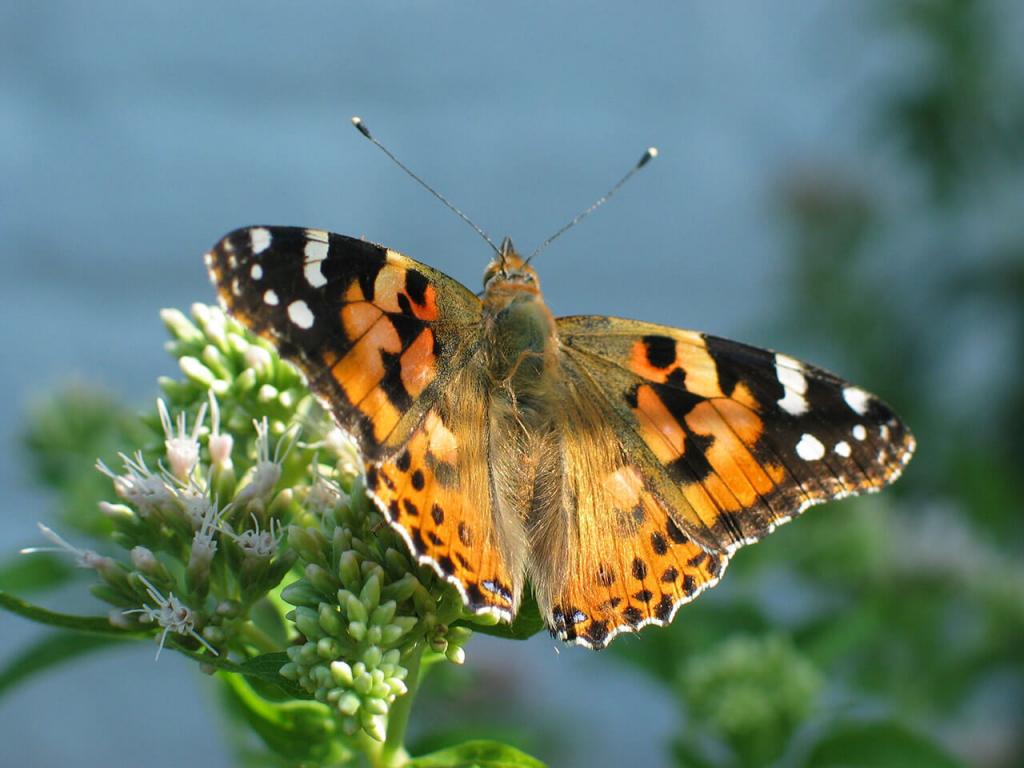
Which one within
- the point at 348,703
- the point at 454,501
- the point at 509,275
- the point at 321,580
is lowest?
the point at 348,703

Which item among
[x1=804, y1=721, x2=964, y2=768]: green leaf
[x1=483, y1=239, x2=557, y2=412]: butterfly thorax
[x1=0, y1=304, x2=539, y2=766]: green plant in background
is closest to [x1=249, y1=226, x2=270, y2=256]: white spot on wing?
[x1=0, y1=304, x2=539, y2=766]: green plant in background

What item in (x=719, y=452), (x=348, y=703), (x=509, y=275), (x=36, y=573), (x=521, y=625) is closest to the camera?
(x=348, y=703)

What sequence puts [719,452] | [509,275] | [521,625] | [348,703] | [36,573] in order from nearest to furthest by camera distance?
[348,703]
[521,625]
[719,452]
[509,275]
[36,573]

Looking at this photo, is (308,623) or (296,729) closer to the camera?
(308,623)

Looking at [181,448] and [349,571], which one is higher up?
[181,448]

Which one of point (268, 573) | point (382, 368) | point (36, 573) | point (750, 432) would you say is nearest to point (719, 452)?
point (750, 432)

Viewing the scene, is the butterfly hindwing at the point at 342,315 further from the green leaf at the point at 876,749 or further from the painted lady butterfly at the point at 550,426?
the green leaf at the point at 876,749

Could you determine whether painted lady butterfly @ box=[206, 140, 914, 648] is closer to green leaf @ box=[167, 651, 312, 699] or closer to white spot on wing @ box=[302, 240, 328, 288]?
white spot on wing @ box=[302, 240, 328, 288]

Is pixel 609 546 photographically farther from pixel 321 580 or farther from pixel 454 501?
pixel 321 580
